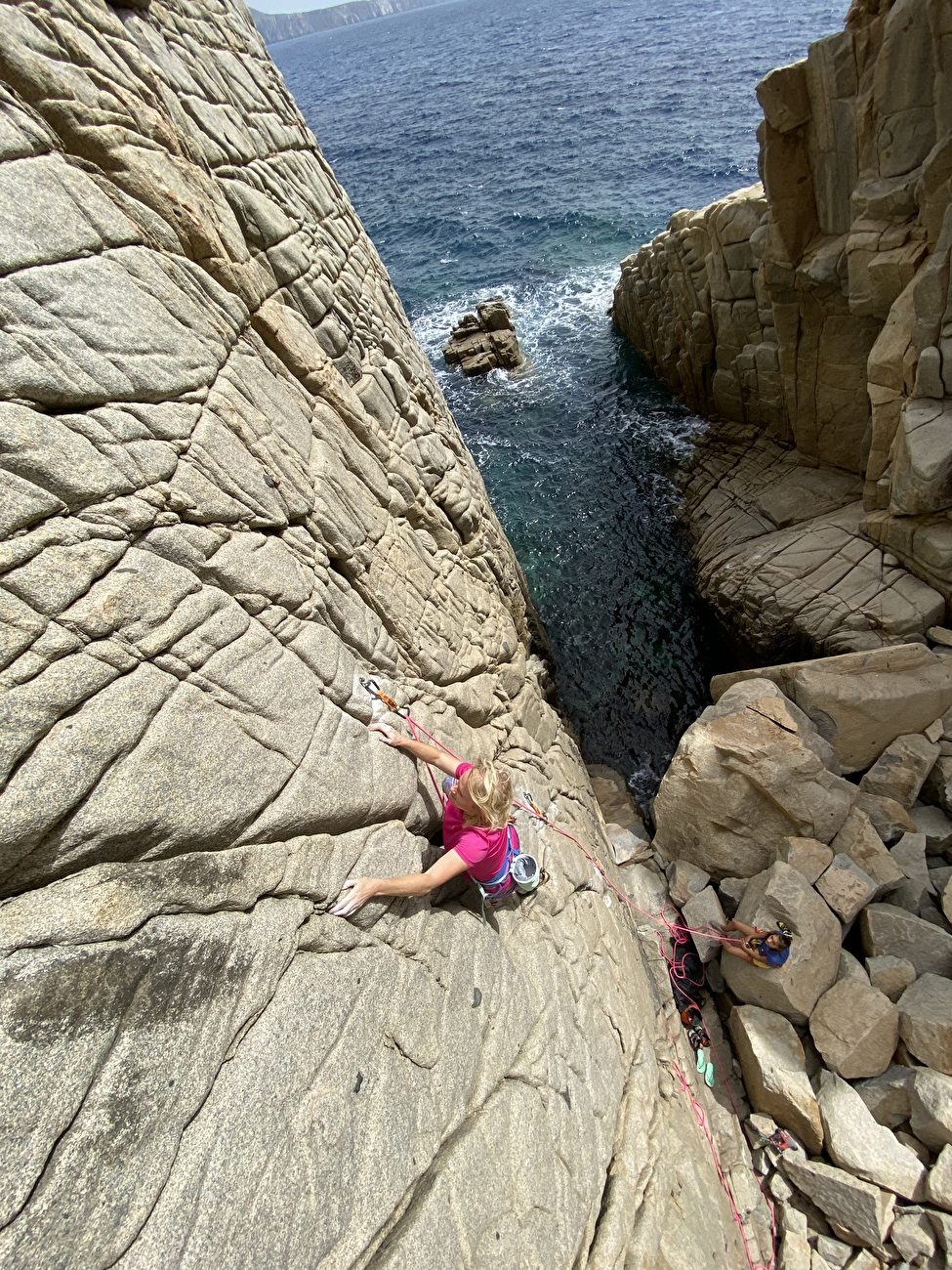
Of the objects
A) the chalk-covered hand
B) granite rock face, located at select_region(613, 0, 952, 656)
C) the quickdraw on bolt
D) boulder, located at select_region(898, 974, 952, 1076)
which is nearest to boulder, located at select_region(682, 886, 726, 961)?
boulder, located at select_region(898, 974, 952, 1076)

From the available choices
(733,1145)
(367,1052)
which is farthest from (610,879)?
(367,1052)

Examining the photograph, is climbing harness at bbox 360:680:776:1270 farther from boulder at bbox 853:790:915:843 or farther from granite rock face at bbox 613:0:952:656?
granite rock face at bbox 613:0:952:656

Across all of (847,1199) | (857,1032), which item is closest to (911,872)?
(857,1032)

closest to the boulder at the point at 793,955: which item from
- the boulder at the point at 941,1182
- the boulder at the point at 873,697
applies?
the boulder at the point at 941,1182

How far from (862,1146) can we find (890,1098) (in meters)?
0.53

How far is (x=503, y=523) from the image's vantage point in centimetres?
1650

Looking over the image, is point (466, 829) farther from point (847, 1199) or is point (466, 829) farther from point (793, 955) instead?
point (847, 1199)

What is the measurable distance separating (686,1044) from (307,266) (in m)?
8.77

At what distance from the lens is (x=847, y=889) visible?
7590mm

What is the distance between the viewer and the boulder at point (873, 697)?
8.87 metres

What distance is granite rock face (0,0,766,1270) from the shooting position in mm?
2887

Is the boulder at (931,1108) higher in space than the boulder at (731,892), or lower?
higher

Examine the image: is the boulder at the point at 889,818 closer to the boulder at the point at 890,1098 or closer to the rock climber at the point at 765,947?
the rock climber at the point at 765,947

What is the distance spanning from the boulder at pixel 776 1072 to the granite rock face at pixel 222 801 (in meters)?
0.83
